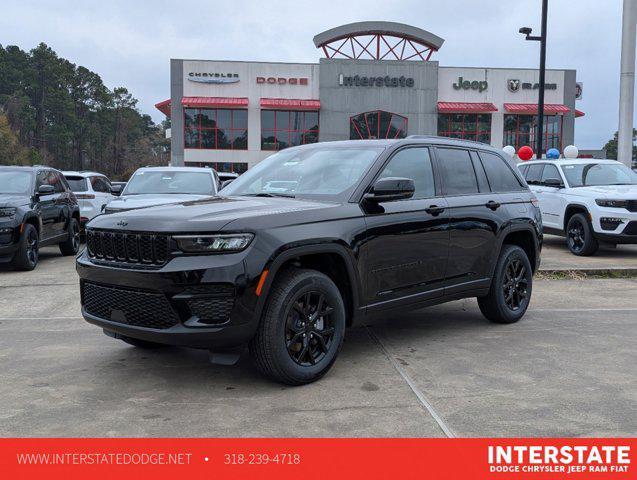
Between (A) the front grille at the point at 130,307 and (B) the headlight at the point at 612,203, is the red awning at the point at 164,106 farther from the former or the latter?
(A) the front grille at the point at 130,307

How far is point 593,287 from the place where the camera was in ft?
28.2

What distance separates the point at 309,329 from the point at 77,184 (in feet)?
39.4

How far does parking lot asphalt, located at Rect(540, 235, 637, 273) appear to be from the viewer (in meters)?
9.83

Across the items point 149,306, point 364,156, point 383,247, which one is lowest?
point 149,306

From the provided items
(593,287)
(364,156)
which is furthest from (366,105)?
(364,156)

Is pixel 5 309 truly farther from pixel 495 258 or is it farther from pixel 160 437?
pixel 495 258

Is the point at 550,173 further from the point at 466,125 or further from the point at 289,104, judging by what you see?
A: the point at 466,125

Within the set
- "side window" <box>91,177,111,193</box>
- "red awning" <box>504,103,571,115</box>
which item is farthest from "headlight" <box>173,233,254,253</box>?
"red awning" <box>504,103,571,115</box>

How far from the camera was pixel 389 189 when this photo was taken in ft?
15.1

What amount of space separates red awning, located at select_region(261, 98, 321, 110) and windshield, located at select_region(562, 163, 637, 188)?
29.7 meters

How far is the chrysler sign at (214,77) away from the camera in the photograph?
134 ft

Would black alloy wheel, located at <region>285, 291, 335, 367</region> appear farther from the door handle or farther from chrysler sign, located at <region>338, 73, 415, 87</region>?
chrysler sign, located at <region>338, 73, 415, 87</region>
